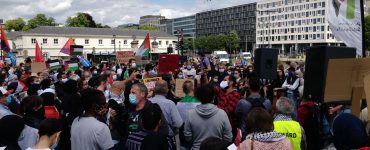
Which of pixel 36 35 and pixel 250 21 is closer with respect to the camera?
pixel 36 35

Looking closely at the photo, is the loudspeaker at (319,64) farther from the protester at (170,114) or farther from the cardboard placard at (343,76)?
the protester at (170,114)

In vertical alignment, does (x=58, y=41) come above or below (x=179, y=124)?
above

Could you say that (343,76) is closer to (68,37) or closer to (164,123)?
(164,123)

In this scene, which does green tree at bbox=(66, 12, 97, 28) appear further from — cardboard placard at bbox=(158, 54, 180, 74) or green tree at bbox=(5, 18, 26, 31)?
cardboard placard at bbox=(158, 54, 180, 74)

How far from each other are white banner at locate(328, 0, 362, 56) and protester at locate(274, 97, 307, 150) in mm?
2166

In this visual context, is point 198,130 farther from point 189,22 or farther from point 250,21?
point 189,22

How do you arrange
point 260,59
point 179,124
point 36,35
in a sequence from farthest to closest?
point 36,35, point 260,59, point 179,124

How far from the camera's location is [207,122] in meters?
5.34

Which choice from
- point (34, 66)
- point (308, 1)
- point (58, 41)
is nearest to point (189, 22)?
point (308, 1)

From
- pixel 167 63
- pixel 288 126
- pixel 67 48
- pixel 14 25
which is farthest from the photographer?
pixel 14 25

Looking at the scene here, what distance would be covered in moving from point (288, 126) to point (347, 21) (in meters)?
2.69

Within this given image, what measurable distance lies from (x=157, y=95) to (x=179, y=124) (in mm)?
583

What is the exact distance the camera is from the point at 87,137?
14.1ft

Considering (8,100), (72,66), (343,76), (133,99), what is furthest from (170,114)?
(72,66)
